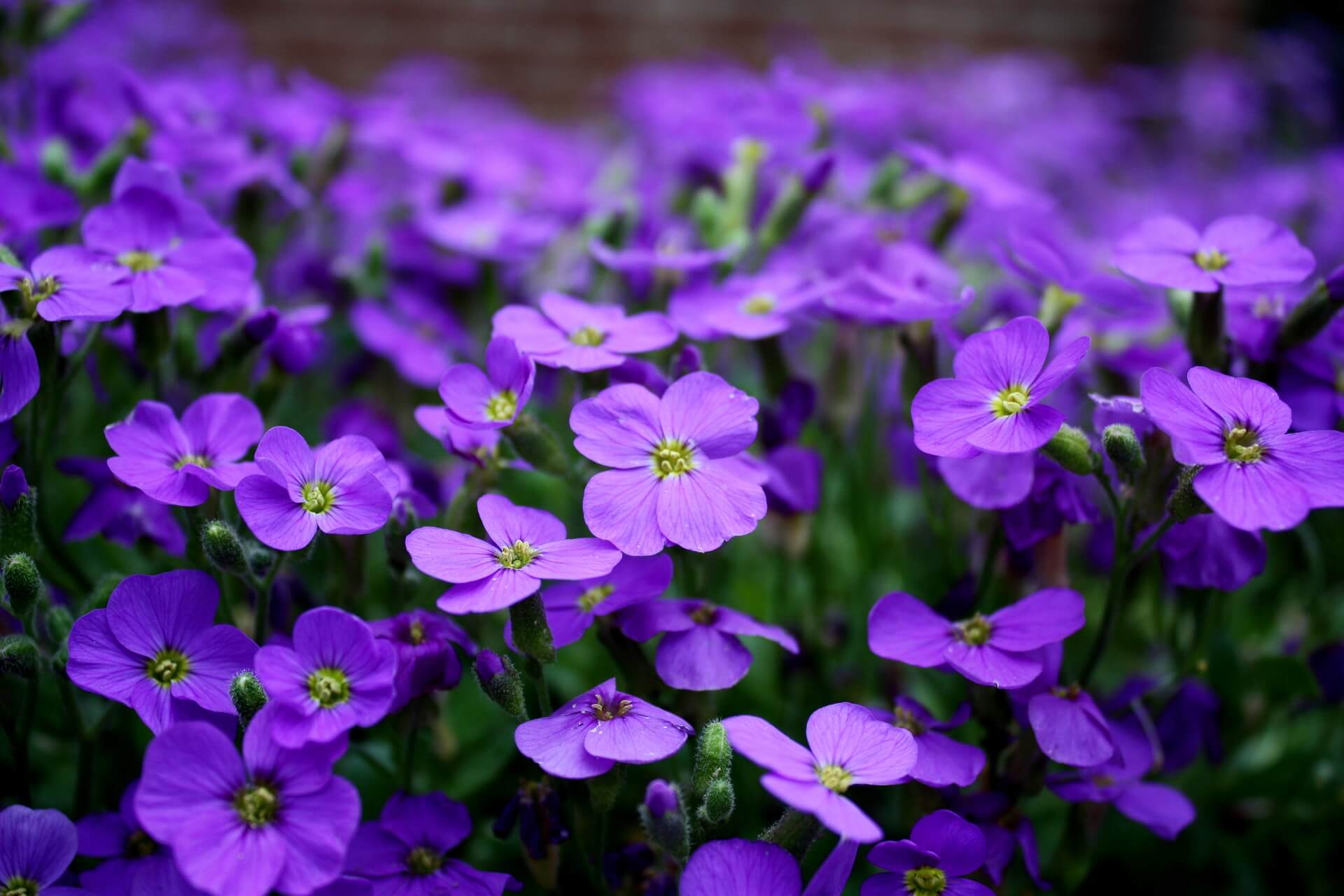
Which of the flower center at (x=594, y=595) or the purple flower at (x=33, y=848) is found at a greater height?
the flower center at (x=594, y=595)

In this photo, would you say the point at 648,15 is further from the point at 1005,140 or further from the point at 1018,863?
the point at 1018,863

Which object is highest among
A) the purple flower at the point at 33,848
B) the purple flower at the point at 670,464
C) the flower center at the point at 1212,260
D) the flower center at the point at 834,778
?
the flower center at the point at 1212,260

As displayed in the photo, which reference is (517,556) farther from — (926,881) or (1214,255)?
(1214,255)

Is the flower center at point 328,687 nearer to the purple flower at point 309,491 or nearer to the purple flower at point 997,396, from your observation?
the purple flower at point 309,491

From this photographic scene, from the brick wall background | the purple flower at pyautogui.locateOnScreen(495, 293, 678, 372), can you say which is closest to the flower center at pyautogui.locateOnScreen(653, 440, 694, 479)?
the purple flower at pyautogui.locateOnScreen(495, 293, 678, 372)

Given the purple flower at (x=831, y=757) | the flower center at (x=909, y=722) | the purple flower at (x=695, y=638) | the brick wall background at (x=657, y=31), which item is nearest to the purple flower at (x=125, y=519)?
the purple flower at (x=695, y=638)

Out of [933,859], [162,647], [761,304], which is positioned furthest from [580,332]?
[933,859]
